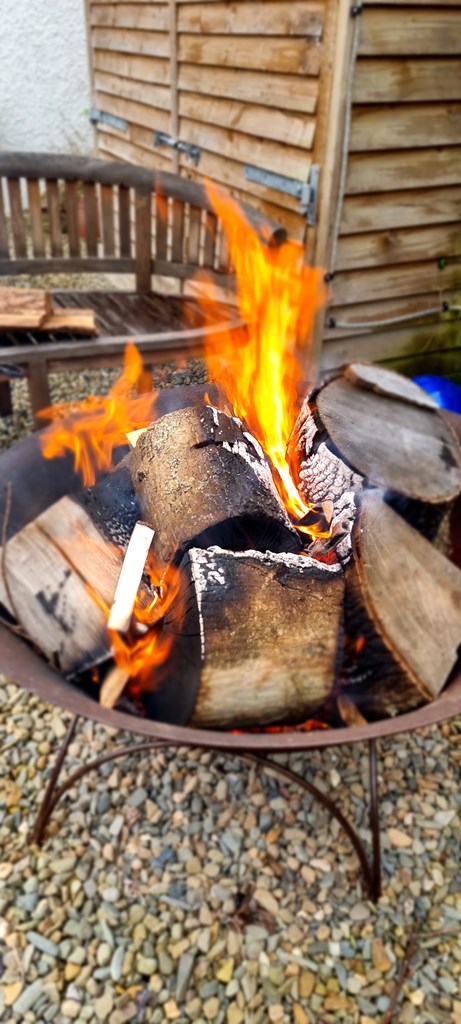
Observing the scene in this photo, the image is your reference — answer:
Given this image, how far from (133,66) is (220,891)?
5.83 meters

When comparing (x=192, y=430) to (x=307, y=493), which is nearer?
(x=192, y=430)

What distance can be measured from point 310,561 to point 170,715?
1.56 ft

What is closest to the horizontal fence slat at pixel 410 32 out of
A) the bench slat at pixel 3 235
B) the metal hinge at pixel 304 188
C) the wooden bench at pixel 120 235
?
the metal hinge at pixel 304 188

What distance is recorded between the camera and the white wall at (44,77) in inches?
281

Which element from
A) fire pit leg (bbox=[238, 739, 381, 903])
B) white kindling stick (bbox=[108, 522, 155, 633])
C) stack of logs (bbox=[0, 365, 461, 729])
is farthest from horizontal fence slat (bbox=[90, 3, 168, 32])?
fire pit leg (bbox=[238, 739, 381, 903])

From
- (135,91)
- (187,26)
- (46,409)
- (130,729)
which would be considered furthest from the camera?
(135,91)

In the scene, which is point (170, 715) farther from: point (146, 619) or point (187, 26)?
point (187, 26)

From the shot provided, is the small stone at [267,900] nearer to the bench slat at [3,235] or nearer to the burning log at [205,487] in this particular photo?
the burning log at [205,487]

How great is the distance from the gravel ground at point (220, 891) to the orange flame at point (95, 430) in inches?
7.6

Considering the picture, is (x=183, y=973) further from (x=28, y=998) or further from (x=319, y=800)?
(x=319, y=800)

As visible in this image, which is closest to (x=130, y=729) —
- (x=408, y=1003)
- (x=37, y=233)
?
(x=408, y=1003)

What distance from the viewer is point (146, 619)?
1.56 metres

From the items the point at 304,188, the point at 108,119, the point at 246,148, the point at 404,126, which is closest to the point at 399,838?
the point at 304,188

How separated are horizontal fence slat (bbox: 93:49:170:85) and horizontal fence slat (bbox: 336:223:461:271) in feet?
7.56
